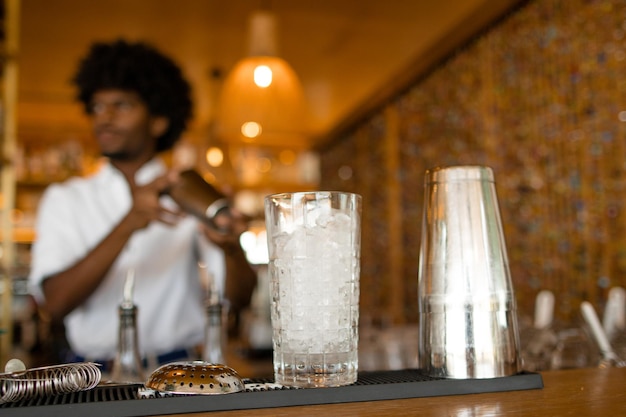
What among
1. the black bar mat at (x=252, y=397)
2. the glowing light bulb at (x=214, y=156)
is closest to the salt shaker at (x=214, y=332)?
the black bar mat at (x=252, y=397)

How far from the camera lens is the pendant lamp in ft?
9.84

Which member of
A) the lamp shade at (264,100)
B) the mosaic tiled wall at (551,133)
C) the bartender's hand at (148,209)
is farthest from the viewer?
the lamp shade at (264,100)

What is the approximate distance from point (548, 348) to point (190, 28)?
3736 millimetres

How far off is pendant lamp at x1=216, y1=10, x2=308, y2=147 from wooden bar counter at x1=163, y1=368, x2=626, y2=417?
92.5 inches

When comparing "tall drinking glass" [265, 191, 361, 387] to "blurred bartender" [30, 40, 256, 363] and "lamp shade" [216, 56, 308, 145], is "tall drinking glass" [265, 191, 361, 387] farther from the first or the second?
"lamp shade" [216, 56, 308, 145]

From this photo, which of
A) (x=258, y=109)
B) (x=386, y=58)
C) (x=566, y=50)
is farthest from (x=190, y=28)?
(x=566, y=50)

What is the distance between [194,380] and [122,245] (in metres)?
1.08

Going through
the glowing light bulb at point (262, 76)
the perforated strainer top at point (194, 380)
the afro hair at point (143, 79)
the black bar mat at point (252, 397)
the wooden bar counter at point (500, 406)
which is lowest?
the wooden bar counter at point (500, 406)

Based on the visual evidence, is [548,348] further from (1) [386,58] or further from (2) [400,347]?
(1) [386,58]

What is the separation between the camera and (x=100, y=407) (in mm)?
592

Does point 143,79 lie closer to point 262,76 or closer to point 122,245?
point 122,245

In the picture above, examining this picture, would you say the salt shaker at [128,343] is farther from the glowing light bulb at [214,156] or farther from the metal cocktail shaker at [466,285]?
the glowing light bulb at [214,156]

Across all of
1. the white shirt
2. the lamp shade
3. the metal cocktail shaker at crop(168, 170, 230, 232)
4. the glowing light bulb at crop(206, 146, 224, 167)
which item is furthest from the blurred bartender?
the glowing light bulb at crop(206, 146, 224, 167)

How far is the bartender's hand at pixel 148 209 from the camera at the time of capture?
1.49 metres
